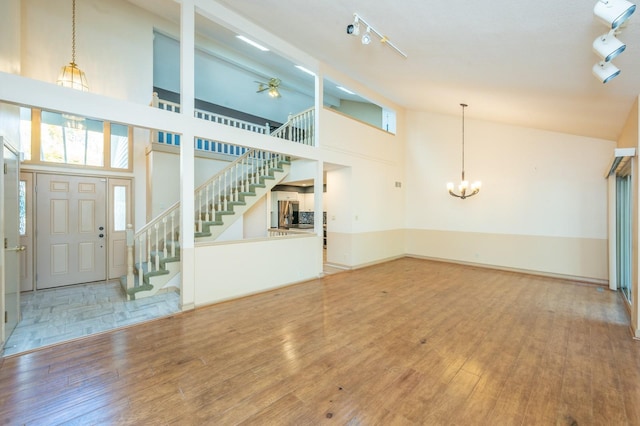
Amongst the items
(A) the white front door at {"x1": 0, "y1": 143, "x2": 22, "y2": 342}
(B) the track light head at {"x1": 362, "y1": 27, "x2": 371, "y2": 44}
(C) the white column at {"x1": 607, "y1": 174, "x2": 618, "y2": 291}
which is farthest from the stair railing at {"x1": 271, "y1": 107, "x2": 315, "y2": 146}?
(C) the white column at {"x1": 607, "y1": 174, "x2": 618, "y2": 291}

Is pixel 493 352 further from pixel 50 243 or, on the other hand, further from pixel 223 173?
pixel 50 243

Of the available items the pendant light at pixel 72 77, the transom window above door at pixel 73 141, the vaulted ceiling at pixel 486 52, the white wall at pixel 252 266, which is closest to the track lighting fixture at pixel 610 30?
the vaulted ceiling at pixel 486 52

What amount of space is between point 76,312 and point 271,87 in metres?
6.85

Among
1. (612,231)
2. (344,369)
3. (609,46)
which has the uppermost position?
(609,46)

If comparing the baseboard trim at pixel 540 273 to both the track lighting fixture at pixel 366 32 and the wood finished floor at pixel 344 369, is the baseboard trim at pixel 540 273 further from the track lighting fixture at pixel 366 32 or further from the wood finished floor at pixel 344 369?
the track lighting fixture at pixel 366 32

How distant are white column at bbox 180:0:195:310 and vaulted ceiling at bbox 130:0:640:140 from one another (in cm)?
76

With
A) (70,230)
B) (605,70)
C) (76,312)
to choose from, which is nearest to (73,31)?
(70,230)

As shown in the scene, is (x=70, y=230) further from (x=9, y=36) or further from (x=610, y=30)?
(x=610, y=30)

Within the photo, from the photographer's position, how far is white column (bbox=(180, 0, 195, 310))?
3703mm

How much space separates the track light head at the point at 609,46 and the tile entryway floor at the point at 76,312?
201 inches

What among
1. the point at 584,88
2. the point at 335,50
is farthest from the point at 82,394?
the point at 584,88

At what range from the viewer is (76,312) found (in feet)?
12.2

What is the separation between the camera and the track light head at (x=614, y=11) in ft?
5.49

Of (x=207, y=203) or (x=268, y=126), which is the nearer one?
(x=207, y=203)
